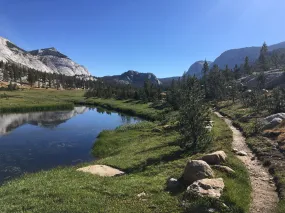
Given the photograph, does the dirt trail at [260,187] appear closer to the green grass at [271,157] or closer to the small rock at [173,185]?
the green grass at [271,157]

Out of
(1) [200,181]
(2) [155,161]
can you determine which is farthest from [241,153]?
(1) [200,181]

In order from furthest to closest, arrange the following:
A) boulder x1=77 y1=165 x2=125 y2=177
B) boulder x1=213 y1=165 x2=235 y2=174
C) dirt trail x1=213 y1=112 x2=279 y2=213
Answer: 1. boulder x1=77 y1=165 x2=125 y2=177
2. boulder x1=213 y1=165 x2=235 y2=174
3. dirt trail x1=213 y1=112 x2=279 y2=213

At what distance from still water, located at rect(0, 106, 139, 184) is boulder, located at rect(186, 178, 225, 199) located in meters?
25.9

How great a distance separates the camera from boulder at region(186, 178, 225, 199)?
1962 cm

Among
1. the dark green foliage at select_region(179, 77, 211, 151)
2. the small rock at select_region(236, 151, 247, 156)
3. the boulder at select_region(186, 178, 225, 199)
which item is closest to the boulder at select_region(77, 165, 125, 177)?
the dark green foliage at select_region(179, 77, 211, 151)

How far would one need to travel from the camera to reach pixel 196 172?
893 inches

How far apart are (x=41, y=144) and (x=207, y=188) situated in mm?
45102

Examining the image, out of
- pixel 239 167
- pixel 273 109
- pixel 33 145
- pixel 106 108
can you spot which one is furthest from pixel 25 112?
pixel 239 167

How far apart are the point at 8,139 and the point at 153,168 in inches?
1728

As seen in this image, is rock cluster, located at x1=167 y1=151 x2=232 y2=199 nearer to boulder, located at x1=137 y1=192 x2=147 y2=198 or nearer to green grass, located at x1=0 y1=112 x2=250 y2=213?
green grass, located at x1=0 y1=112 x2=250 y2=213

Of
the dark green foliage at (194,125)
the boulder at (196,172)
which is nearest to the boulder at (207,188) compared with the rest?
the boulder at (196,172)

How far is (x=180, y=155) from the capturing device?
1410 inches

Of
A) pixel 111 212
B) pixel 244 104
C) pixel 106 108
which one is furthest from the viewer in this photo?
pixel 106 108

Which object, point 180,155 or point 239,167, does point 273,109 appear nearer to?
point 180,155
